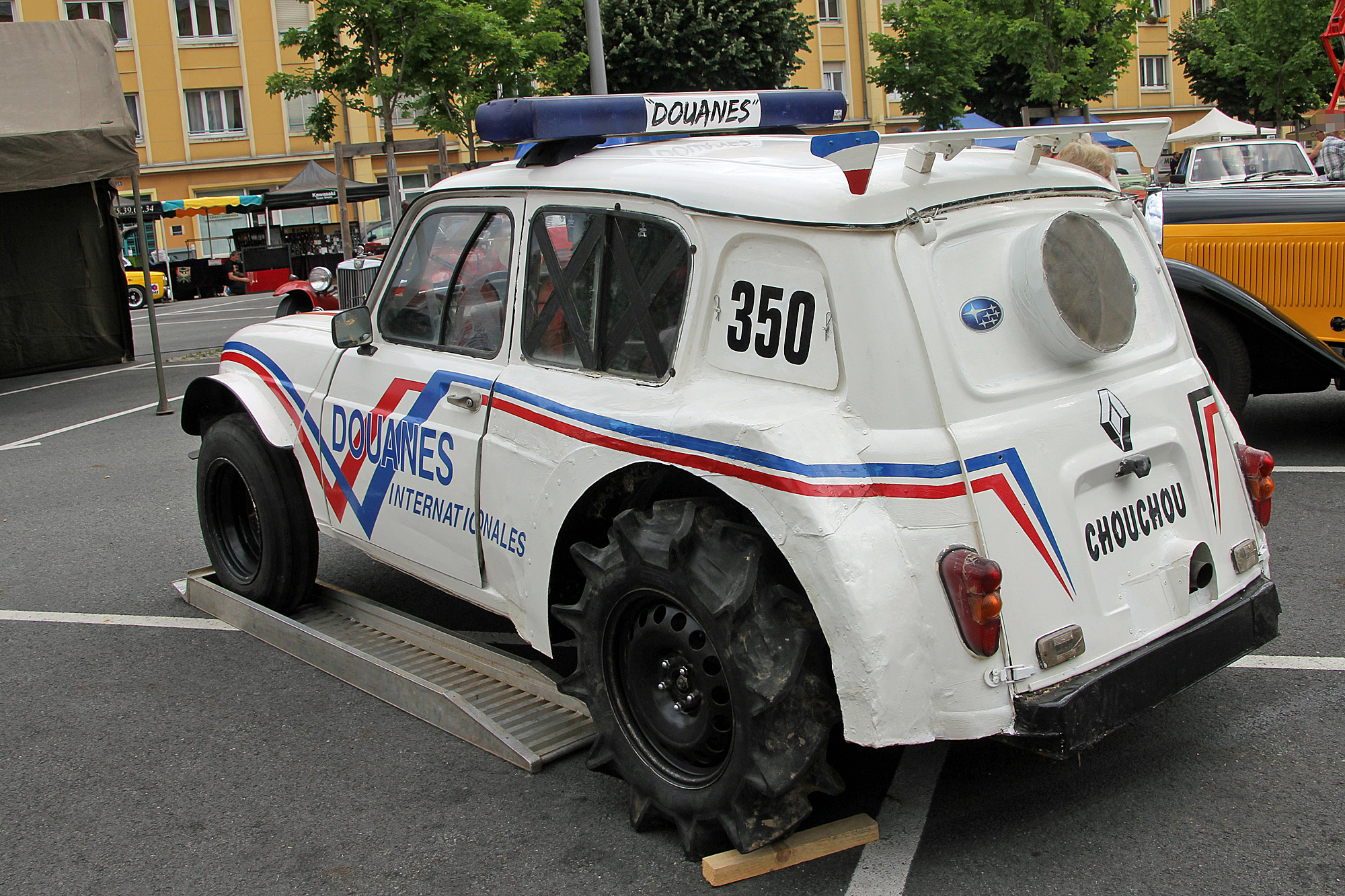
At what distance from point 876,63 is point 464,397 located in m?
48.7

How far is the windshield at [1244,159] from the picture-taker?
17.2 m

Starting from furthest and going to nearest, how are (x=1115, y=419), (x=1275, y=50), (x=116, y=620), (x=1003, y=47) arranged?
1. (x=1275, y=50)
2. (x=1003, y=47)
3. (x=116, y=620)
4. (x=1115, y=419)

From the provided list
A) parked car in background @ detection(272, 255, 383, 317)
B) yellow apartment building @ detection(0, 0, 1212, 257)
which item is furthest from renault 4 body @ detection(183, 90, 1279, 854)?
yellow apartment building @ detection(0, 0, 1212, 257)

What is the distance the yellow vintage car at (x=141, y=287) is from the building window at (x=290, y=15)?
50.3 ft

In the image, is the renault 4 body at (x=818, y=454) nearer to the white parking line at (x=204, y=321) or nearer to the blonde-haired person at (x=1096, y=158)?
the blonde-haired person at (x=1096, y=158)

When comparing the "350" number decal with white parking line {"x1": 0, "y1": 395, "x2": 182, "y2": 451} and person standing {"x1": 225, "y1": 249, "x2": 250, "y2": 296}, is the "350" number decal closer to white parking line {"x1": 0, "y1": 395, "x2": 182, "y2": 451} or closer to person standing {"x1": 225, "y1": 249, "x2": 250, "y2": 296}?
white parking line {"x1": 0, "y1": 395, "x2": 182, "y2": 451}

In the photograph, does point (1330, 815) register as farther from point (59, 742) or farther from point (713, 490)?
point (59, 742)

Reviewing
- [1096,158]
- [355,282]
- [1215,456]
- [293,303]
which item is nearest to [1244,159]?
[355,282]

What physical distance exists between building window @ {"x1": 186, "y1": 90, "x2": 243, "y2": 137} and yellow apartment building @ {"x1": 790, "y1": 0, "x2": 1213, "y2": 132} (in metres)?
21.6

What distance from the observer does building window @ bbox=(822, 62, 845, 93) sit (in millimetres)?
49312

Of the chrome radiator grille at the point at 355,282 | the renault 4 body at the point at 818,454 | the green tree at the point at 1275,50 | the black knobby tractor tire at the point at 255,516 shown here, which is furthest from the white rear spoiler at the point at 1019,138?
the green tree at the point at 1275,50

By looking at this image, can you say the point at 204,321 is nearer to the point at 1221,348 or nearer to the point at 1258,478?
the point at 1221,348

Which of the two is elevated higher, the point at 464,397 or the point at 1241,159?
the point at 1241,159

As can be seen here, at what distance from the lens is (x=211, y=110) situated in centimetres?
4394
